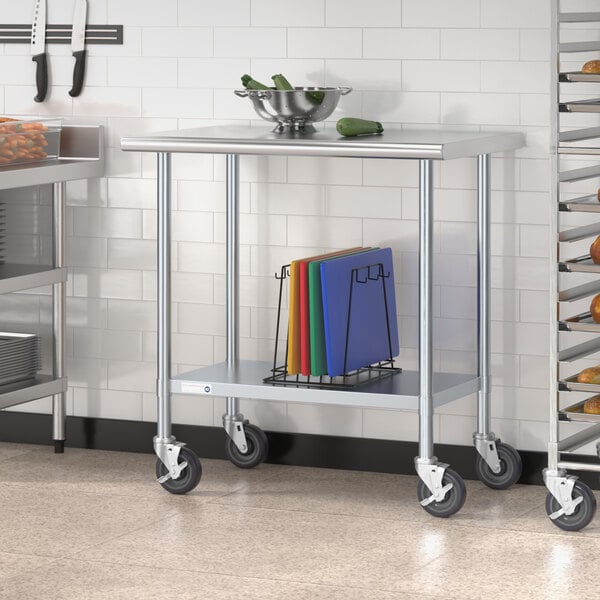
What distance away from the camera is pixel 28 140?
5293 millimetres

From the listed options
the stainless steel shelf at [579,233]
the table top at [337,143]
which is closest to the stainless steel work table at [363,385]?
the table top at [337,143]

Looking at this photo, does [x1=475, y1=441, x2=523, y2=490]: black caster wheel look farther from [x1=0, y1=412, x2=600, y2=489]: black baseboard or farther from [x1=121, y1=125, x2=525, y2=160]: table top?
[x1=121, y1=125, x2=525, y2=160]: table top

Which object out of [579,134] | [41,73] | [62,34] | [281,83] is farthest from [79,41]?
[579,134]

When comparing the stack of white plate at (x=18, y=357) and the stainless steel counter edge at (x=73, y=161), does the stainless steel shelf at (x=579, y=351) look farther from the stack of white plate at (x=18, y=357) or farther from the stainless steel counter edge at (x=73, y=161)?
the stack of white plate at (x=18, y=357)

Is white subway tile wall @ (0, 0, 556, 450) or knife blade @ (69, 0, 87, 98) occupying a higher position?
knife blade @ (69, 0, 87, 98)

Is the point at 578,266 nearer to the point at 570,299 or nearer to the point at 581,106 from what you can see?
the point at 570,299

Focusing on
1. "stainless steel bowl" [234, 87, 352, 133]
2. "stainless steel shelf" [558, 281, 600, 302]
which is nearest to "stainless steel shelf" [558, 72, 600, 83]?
"stainless steel shelf" [558, 281, 600, 302]

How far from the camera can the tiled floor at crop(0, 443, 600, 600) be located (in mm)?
3980

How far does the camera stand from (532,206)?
197 inches

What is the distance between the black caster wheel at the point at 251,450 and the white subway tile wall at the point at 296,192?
10 centimetres

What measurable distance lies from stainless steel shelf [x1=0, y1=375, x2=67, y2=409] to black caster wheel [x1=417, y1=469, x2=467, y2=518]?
1.61 m

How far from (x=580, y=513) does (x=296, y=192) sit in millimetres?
1623

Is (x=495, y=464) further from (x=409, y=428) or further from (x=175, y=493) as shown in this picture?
(x=175, y=493)

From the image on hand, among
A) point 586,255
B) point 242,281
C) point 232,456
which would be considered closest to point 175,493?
point 232,456
